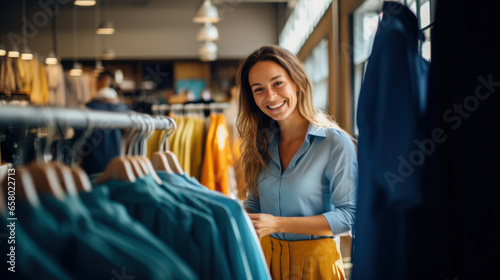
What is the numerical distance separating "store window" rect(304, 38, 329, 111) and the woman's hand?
480 cm

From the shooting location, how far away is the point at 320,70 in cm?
691

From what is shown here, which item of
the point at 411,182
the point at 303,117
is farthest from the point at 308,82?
the point at 411,182

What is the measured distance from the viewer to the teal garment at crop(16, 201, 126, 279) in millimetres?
676

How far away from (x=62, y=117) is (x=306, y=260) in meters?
1.04

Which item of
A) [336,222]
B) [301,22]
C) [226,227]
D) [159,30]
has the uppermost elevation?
[159,30]

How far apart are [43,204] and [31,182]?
0.14 ft

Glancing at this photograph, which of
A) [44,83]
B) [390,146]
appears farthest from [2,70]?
[390,146]

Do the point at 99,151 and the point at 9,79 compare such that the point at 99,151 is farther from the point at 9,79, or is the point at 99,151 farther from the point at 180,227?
the point at 9,79

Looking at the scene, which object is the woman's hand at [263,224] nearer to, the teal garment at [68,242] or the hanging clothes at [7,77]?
the teal garment at [68,242]

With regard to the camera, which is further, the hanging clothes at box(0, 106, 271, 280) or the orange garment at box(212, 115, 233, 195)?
the orange garment at box(212, 115, 233, 195)

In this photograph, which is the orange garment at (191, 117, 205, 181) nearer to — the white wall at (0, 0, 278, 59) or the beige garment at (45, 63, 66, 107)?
the beige garment at (45, 63, 66, 107)

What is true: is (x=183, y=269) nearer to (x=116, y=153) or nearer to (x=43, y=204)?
(x=43, y=204)

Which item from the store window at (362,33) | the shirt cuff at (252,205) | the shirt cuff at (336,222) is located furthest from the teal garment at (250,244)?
the store window at (362,33)

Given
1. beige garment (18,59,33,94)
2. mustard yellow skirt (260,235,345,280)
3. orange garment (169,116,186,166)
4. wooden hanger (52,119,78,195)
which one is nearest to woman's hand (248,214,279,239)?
mustard yellow skirt (260,235,345,280)
